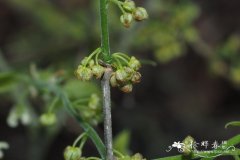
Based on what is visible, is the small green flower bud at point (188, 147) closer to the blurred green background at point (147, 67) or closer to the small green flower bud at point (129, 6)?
the small green flower bud at point (129, 6)

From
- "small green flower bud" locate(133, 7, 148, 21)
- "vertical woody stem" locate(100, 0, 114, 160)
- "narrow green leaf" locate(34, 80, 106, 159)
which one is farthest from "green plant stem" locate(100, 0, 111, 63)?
"narrow green leaf" locate(34, 80, 106, 159)

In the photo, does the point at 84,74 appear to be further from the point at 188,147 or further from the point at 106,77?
the point at 188,147

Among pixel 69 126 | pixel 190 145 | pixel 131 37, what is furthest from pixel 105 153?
pixel 69 126

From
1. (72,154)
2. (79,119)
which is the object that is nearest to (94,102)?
(79,119)

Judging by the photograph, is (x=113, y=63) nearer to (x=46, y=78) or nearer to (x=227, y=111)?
(x=46, y=78)

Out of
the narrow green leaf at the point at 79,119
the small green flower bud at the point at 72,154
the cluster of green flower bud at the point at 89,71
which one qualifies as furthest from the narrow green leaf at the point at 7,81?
the cluster of green flower bud at the point at 89,71
